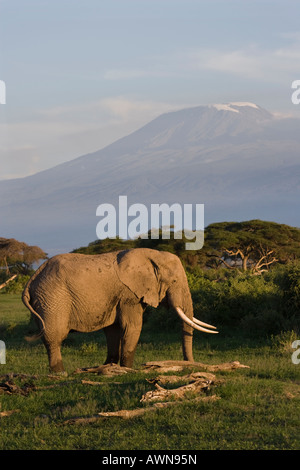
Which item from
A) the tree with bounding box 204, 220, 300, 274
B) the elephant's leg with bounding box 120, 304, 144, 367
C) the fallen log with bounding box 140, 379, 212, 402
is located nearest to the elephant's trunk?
the elephant's leg with bounding box 120, 304, 144, 367

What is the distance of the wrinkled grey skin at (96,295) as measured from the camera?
1290cm

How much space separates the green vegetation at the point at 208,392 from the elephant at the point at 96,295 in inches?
34.5

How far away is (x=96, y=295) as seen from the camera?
513 inches

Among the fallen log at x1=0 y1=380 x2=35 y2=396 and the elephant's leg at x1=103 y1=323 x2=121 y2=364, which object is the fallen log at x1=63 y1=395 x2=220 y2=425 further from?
the elephant's leg at x1=103 y1=323 x2=121 y2=364

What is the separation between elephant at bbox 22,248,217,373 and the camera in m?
12.9

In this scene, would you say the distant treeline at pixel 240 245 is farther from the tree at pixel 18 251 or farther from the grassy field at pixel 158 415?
the grassy field at pixel 158 415

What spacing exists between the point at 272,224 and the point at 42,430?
141 feet

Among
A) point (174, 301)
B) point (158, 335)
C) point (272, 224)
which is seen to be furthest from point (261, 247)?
point (174, 301)

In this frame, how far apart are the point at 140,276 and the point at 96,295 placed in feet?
2.88

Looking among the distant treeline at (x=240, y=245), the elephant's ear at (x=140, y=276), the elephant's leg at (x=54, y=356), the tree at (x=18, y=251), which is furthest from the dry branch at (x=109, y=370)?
the tree at (x=18, y=251)

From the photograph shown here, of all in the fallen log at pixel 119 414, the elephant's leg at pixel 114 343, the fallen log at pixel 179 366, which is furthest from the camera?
the elephant's leg at pixel 114 343

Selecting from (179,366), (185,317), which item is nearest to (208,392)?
(179,366)

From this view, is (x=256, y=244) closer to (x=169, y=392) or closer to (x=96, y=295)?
(x=96, y=295)

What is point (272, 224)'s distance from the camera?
50.4 metres
